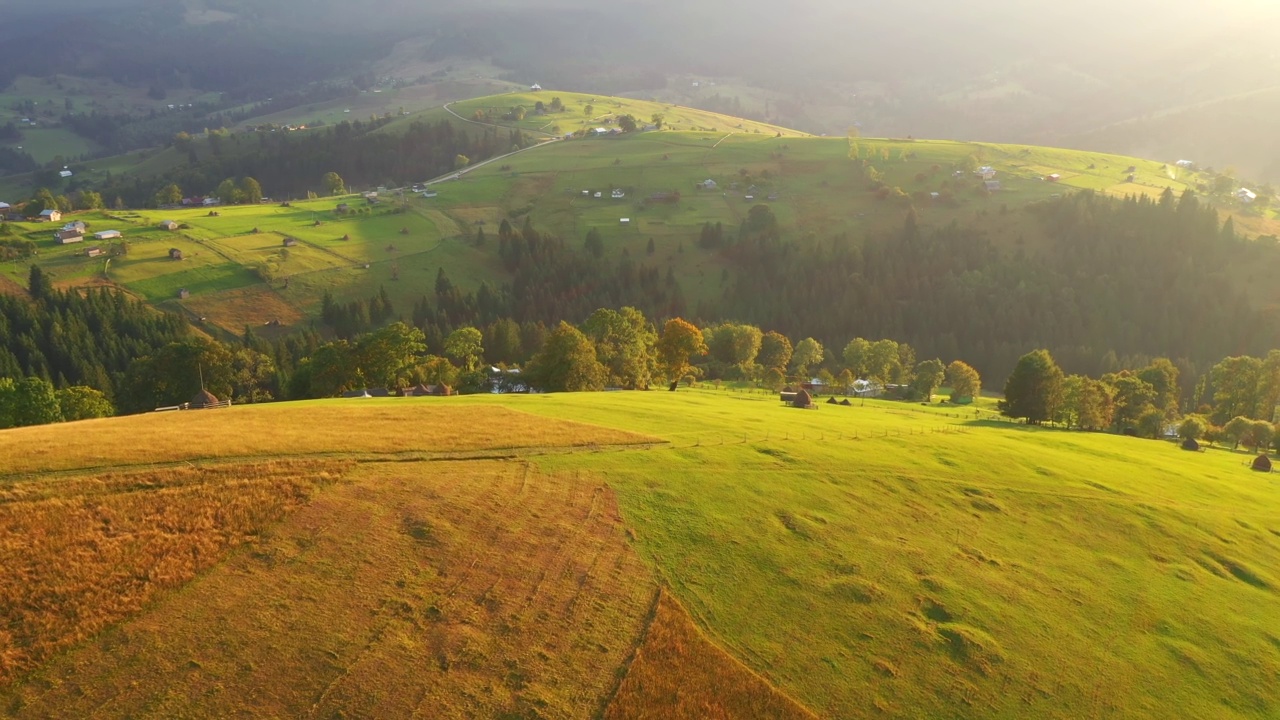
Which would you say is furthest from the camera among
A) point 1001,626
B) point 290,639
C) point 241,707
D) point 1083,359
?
point 1083,359

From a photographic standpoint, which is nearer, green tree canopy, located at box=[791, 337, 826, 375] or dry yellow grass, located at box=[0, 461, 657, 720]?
dry yellow grass, located at box=[0, 461, 657, 720]

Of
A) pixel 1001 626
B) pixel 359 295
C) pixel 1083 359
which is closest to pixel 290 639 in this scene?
pixel 1001 626

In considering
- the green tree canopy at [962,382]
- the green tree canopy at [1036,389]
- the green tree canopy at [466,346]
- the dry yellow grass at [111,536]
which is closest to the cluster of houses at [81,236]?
the green tree canopy at [466,346]

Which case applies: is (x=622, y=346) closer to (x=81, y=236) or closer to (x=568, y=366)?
(x=568, y=366)

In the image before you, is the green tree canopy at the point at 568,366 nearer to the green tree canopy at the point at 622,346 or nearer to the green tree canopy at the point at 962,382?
the green tree canopy at the point at 622,346

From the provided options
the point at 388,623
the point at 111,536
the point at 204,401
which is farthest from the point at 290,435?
the point at 204,401

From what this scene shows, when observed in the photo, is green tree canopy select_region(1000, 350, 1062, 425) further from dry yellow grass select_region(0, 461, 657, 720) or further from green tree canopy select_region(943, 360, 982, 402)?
dry yellow grass select_region(0, 461, 657, 720)

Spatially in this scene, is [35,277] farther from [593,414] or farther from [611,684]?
[611,684]

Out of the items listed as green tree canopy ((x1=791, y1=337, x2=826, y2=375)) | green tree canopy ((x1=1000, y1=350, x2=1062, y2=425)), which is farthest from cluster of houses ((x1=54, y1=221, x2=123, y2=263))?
green tree canopy ((x1=1000, y1=350, x2=1062, y2=425))
